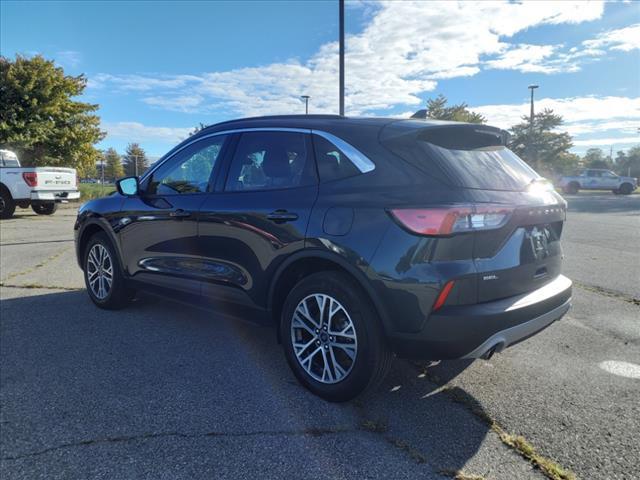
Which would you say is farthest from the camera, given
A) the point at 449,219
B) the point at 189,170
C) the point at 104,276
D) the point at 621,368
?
the point at 104,276

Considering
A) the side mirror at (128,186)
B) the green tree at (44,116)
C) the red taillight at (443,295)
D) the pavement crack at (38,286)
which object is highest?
the green tree at (44,116)

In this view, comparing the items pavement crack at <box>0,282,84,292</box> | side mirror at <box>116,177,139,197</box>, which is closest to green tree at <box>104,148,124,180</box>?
pavement crack at <box>0,282,84,292</box>

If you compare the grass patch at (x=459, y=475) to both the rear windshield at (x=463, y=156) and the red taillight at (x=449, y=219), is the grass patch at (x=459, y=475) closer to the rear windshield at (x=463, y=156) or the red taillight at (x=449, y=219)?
the red taillight at (x=449, y=219)

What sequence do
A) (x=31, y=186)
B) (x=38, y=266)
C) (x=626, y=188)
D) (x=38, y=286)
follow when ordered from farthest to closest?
(x=626, y=188)
(x=31, y=186)
(x=38, y=266)
(x=38, y=286)

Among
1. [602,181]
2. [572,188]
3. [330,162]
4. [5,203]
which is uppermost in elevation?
[602,181]

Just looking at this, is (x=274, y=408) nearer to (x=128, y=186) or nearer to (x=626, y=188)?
(x=128, y=186)

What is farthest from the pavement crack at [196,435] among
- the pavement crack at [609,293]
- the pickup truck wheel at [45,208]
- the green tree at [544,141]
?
the green tree at [544,141]

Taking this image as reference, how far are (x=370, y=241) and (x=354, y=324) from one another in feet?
1.63

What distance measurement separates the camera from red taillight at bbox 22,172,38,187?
544 inches

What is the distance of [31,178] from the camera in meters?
13.9

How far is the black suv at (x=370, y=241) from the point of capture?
8.20 ft

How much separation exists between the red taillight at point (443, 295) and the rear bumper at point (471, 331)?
0.03 m

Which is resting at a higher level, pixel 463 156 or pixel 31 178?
pixel 31 178

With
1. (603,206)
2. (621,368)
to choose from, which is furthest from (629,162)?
(621,368)
